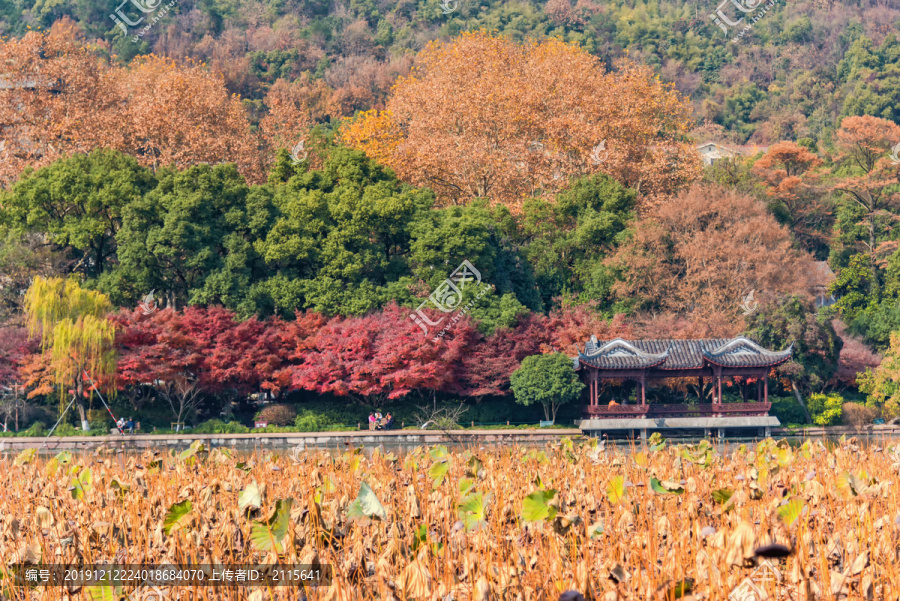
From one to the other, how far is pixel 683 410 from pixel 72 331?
14.1 metres

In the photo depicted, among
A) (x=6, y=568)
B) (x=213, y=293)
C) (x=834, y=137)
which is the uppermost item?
(x=834, y=137)

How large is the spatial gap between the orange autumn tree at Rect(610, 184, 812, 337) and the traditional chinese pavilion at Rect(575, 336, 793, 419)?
200 centimetres

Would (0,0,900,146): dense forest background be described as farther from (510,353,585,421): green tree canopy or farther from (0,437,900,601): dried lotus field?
(0,437,900,601): dried lotus field

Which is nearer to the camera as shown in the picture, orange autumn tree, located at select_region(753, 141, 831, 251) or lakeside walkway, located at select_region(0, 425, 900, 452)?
lakeside walkway, located at select_region(0, 425, 900, 452)

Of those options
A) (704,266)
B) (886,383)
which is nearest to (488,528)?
(886,383)

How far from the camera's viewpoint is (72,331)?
21.1 meters

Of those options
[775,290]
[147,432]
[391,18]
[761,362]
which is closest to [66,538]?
[147,432]

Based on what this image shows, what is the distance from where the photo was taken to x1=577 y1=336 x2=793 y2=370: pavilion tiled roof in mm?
21984

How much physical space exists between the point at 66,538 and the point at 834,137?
43.3 meters

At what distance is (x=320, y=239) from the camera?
24281mm

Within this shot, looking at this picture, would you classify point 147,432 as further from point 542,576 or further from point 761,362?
point 542,576

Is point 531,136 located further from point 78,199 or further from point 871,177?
point 78,199

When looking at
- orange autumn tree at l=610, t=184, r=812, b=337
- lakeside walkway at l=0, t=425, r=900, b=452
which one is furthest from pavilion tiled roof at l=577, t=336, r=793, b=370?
orange autumn tree at l=610, t=184, r=812, b=337

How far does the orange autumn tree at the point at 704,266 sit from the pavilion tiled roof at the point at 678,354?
77.8 inches
